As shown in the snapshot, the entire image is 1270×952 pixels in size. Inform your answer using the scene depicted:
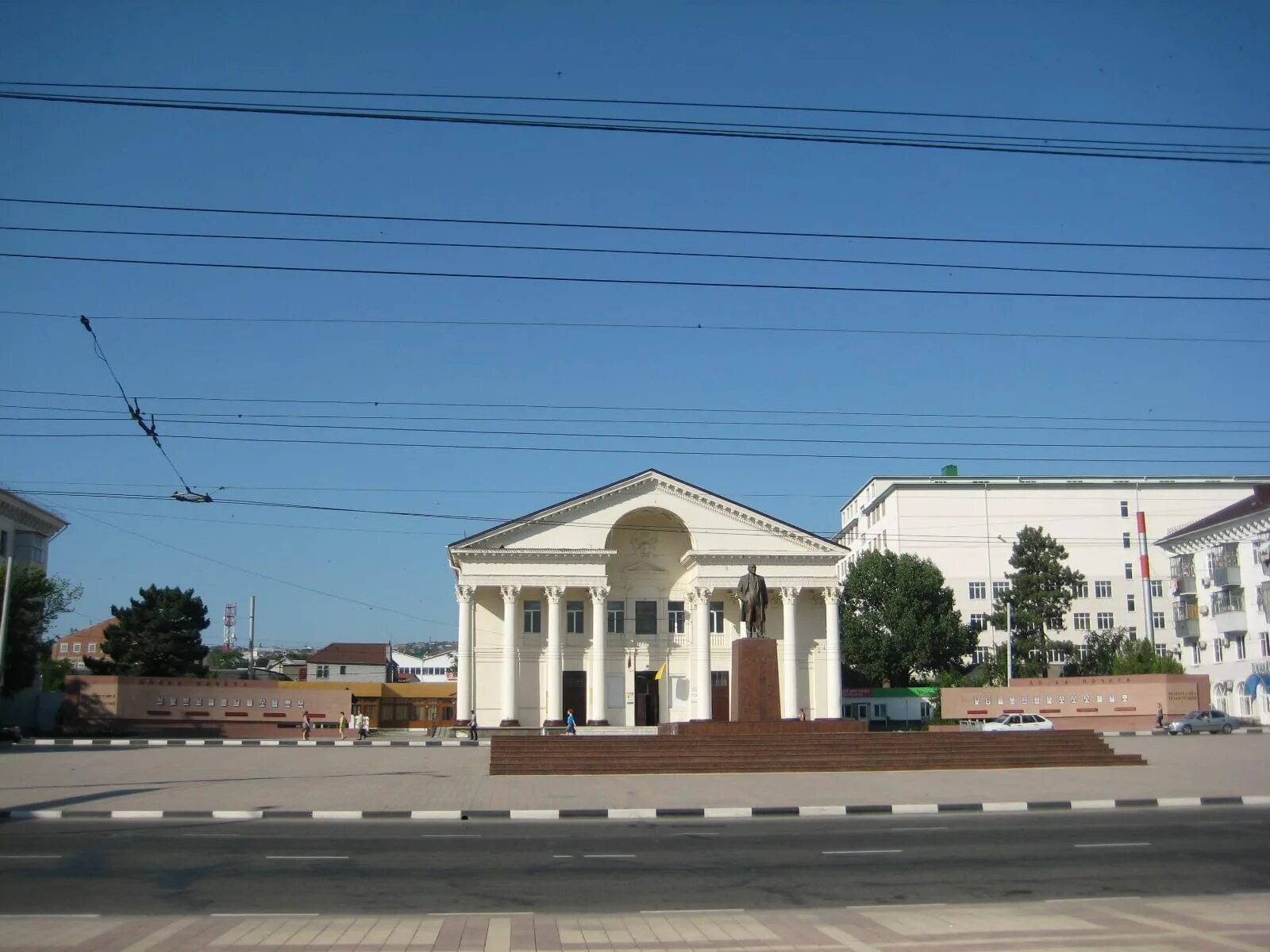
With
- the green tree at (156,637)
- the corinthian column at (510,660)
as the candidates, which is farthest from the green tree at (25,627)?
the corinthian column at (510,660)

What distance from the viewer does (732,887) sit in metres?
13.3

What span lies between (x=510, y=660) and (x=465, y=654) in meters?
2.43

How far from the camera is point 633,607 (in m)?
65.3

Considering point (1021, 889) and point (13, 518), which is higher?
point (13, 518)

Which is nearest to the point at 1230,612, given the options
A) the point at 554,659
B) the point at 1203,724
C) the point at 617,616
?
the point at 1203,724

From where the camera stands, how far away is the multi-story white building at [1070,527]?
88375mm

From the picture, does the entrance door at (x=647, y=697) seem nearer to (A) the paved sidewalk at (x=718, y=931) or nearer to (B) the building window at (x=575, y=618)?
(B) the building window at (x=575, y=618)

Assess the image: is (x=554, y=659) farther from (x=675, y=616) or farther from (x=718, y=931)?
(x=718, y=931)

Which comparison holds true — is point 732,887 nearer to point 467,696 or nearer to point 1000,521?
point 467,696

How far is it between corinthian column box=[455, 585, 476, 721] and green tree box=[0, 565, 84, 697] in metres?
20.0

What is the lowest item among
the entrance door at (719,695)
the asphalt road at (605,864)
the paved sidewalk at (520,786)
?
the paved sidewalk at (520,786)

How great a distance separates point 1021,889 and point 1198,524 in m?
65.3

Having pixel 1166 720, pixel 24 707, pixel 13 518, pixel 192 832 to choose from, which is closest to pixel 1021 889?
pixel 192 832

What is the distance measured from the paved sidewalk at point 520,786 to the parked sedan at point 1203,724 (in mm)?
15394
